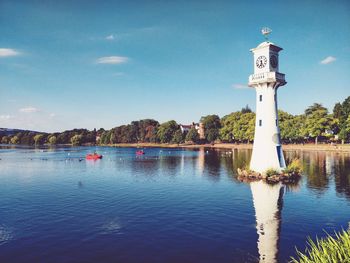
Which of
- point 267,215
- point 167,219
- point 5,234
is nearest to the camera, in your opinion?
point 5,234

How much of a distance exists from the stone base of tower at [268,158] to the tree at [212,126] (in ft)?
411

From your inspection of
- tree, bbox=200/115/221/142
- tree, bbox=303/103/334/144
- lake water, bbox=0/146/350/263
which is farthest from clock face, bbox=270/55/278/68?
tree, bbox=200/115/221/142

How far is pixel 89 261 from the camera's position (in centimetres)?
2170

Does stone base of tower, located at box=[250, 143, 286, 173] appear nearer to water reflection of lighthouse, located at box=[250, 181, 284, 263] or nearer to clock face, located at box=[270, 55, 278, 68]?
water reflection of lighthouse, located at box=[250, 181, 284, 263]

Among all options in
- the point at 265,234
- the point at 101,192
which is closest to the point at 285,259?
the point at 265,234

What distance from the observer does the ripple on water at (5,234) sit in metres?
25.9

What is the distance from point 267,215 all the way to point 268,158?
21.0 m

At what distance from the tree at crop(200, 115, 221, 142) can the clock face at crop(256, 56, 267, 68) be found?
12711cm

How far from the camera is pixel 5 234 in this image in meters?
27.3

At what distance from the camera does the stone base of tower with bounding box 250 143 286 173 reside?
172 ft

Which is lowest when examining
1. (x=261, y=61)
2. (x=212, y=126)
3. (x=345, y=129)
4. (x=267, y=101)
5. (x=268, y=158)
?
(x=268, y=158)

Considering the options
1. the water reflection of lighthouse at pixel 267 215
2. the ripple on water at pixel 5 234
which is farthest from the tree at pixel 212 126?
the ripple on water at pixel 5 234

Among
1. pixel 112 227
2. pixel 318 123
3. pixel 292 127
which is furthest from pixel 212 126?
pixel 112 227

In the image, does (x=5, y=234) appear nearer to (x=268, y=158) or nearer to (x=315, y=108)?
(x=268, y=158)
